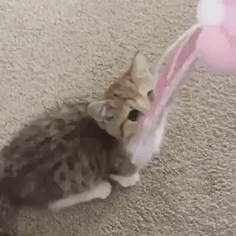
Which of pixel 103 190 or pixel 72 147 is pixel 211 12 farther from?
pixel 103 190

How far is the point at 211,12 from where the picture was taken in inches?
31.3

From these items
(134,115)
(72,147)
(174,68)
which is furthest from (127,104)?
(174,68)

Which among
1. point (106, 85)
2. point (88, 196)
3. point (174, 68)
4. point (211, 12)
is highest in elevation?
point (211, 12)

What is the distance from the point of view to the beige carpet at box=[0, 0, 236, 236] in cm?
138

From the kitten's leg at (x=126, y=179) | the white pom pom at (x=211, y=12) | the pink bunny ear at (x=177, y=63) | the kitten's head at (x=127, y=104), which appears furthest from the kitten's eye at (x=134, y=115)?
the white pom pom at (x=211, y=12)

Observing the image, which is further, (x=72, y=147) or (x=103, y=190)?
(x=103, y=190)

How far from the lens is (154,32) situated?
1.65 meters

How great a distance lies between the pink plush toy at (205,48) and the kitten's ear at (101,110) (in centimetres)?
27

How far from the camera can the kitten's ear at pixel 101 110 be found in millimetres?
1228

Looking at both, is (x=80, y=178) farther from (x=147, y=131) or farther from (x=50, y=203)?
(x=147, y=131)

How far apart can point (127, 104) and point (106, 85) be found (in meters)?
0.33

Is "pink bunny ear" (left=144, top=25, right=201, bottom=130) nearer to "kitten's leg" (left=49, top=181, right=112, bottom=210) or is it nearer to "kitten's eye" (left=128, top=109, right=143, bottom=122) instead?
"kitten's eye" (left=128, top=109, right=143, bottom=122)

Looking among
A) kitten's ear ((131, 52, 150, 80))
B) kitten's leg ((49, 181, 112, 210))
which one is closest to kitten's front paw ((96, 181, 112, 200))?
kitten's leg ((49, 181, 112, 210))

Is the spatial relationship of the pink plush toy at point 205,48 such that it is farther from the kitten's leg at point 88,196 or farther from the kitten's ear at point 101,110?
the kitten's leg at point 88,196
